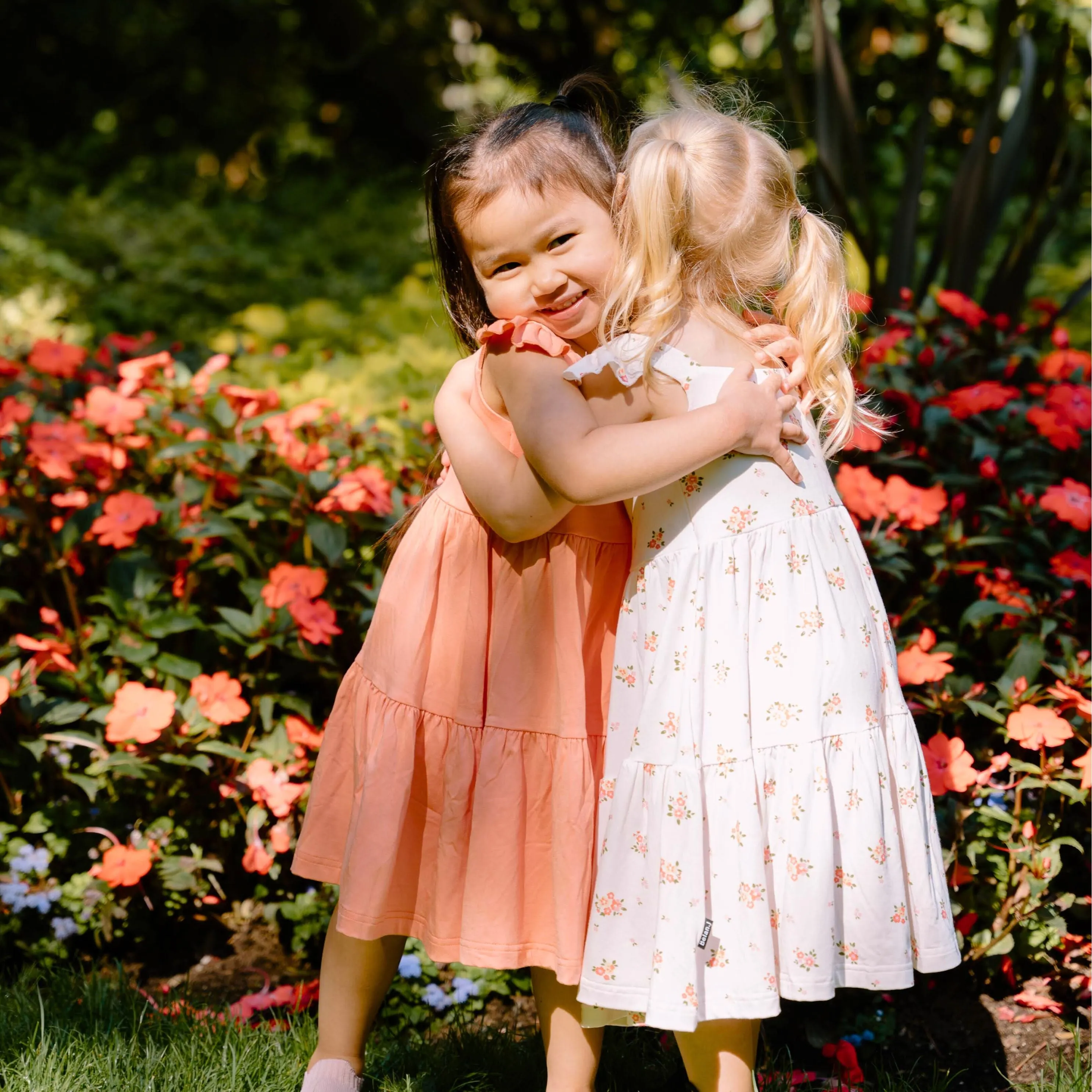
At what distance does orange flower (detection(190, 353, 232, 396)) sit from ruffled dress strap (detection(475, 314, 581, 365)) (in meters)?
1.29

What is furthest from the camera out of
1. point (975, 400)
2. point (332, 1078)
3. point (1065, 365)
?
point (1065, 365)

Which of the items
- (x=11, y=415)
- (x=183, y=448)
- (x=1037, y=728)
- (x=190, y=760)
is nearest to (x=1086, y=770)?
(x=1037, y=728)

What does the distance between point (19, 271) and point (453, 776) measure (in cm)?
535

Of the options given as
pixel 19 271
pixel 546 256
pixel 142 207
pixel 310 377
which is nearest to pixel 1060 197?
pixel 310 377

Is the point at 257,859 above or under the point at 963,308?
under

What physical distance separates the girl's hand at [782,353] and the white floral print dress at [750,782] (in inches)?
4.2

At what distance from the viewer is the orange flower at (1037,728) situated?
201 centimetres

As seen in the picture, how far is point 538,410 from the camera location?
1535 mm

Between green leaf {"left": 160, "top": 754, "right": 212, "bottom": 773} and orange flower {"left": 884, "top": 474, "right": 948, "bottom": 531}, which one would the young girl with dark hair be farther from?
orange flower {"left": 884, "top": 474, "right": 948, "bottom": 531}

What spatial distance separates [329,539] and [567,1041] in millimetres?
1110

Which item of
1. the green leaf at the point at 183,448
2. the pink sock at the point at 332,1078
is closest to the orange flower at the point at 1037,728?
the pink sock at the point at 332,1078

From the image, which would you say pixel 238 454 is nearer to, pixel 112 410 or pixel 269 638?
pixel 112 410

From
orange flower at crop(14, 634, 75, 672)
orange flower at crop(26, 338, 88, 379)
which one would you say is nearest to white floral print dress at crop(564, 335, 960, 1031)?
orange flower at crop(14, 634, 75, 672)

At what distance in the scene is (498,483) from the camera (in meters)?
1.60
